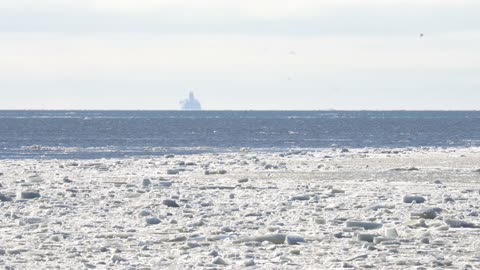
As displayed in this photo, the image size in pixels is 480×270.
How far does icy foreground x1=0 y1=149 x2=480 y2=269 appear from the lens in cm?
1315

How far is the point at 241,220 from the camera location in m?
17.2

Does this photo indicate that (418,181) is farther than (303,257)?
Yes

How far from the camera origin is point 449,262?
1271 centimetres

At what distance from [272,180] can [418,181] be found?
3.85m

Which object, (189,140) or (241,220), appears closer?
(241,220)

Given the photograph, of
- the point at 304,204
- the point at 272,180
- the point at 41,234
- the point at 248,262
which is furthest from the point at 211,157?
the point at 248,262

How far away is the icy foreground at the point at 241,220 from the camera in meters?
13.1

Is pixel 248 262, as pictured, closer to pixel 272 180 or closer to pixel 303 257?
pixel 303 257

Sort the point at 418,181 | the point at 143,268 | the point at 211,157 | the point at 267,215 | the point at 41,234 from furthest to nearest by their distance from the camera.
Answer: the point at 211,157 → the point at 418,181 → the point at 267,215 → the point at 41,234 → the point at 143,268

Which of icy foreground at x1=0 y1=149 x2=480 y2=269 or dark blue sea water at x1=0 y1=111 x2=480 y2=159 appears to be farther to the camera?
dark blue sea water at x1=0 y1=111 x2=480 y2=159

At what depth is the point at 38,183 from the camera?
2608 cm

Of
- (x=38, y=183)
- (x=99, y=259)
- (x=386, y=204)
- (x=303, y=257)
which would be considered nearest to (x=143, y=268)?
(x=99, y=259)

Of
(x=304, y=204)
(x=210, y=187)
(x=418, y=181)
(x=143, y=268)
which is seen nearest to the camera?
(x=143, y=268)

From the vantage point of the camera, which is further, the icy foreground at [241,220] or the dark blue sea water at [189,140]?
the dark blue sea water at [189,140]
